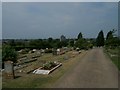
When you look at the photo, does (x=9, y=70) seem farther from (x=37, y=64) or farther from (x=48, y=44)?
(x=48, y=44)

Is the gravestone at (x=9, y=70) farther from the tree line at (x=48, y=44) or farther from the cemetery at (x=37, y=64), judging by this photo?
the tree line at (x=48, y=44)

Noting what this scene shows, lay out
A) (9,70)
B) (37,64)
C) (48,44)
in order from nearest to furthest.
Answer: (9,70)
(37,64)
(48,44)

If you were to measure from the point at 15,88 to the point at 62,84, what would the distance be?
244 cm

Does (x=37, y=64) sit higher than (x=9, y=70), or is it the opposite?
(x=9, y=70)

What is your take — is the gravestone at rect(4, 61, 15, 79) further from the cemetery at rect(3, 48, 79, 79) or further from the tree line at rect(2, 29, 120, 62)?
the tree line at rect(2, 29, 120, 62)

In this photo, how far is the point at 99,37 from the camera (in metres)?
109

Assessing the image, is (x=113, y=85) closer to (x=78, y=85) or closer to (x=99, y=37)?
(x=78, y=85)

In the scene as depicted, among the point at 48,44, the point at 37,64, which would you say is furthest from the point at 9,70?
the point at 48,44

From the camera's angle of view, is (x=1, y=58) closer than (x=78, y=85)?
No

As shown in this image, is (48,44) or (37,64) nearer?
(37,64)

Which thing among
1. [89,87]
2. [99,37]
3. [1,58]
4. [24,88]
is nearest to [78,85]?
[89,87]

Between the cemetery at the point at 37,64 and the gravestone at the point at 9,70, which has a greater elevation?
the gravestone at the point at 9,70

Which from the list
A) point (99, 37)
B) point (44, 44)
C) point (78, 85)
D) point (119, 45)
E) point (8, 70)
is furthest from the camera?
point (99, 37)

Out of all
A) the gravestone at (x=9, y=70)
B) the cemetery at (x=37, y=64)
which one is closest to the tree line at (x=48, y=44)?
the cemetery at (x=37, y=64)
